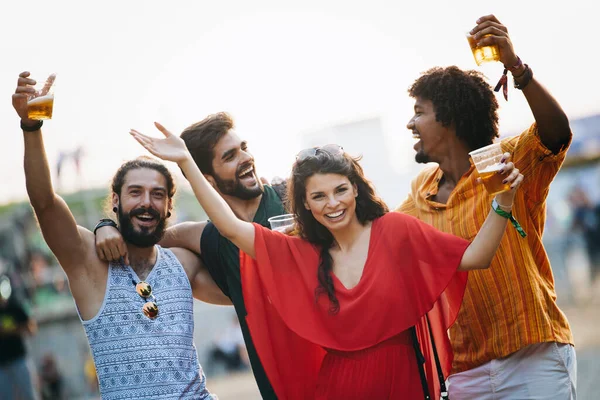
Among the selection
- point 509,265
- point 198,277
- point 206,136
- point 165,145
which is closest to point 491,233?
point 509,265

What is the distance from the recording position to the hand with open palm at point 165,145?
11.9 ft

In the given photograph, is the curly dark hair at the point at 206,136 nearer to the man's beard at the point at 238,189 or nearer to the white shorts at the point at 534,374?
the man's beard at the point at 238,189

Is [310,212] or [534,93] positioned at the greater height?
[534,93]

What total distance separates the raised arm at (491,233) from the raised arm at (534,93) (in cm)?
38

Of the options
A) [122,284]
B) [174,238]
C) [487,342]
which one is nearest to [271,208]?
[174,238]

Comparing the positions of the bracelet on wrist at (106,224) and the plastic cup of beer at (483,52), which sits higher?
the plastic cup of beer at (483,52)

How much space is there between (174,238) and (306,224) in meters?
0.96

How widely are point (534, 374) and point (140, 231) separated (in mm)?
2083

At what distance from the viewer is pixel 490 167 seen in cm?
349

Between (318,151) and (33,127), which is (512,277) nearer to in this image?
(318,151)

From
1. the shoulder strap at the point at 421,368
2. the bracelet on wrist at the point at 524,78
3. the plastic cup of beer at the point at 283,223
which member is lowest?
the shoulder strap at the point at 421,368

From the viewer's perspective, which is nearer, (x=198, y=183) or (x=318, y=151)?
(x=198, y=183)

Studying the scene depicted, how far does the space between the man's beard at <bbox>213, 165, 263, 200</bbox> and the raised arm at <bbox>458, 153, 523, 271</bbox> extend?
1353 mm

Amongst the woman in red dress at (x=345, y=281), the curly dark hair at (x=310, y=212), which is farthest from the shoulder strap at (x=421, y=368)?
the curly dark hair at (x=310, y=212)
